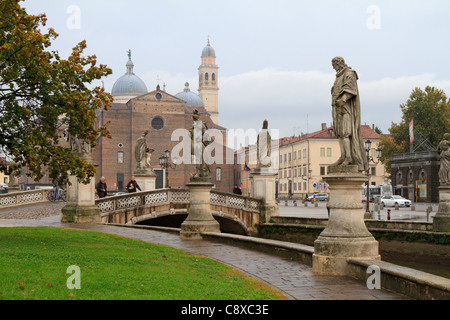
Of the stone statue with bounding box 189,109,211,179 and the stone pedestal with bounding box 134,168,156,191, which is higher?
the stone statue with bounding box 189,109,211,179

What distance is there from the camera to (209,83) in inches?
5285

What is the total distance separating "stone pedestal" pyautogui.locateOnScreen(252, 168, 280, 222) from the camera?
84.9 ft

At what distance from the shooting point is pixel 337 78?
31.2ft

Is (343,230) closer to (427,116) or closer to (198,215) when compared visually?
(198,215)

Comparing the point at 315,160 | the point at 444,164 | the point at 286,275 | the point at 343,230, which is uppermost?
the point at 315,160

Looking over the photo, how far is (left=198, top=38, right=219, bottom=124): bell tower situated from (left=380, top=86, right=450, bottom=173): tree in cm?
7331

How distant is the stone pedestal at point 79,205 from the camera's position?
19969 millimetres

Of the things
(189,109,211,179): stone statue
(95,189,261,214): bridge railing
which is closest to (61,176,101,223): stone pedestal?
(95,189,261,214): bridge railing

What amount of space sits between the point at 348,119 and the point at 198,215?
25.7ft

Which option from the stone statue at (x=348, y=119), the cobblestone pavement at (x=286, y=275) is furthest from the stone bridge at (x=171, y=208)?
the stone statue at (x=348, y=119)

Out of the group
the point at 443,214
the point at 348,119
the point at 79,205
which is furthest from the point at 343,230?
the point at 79,205

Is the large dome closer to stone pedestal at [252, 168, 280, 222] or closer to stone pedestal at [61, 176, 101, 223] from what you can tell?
stone pedestal at [252, 168, 280, 222]

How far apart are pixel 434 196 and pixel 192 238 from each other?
4609 cm

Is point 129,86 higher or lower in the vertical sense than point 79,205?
higher
